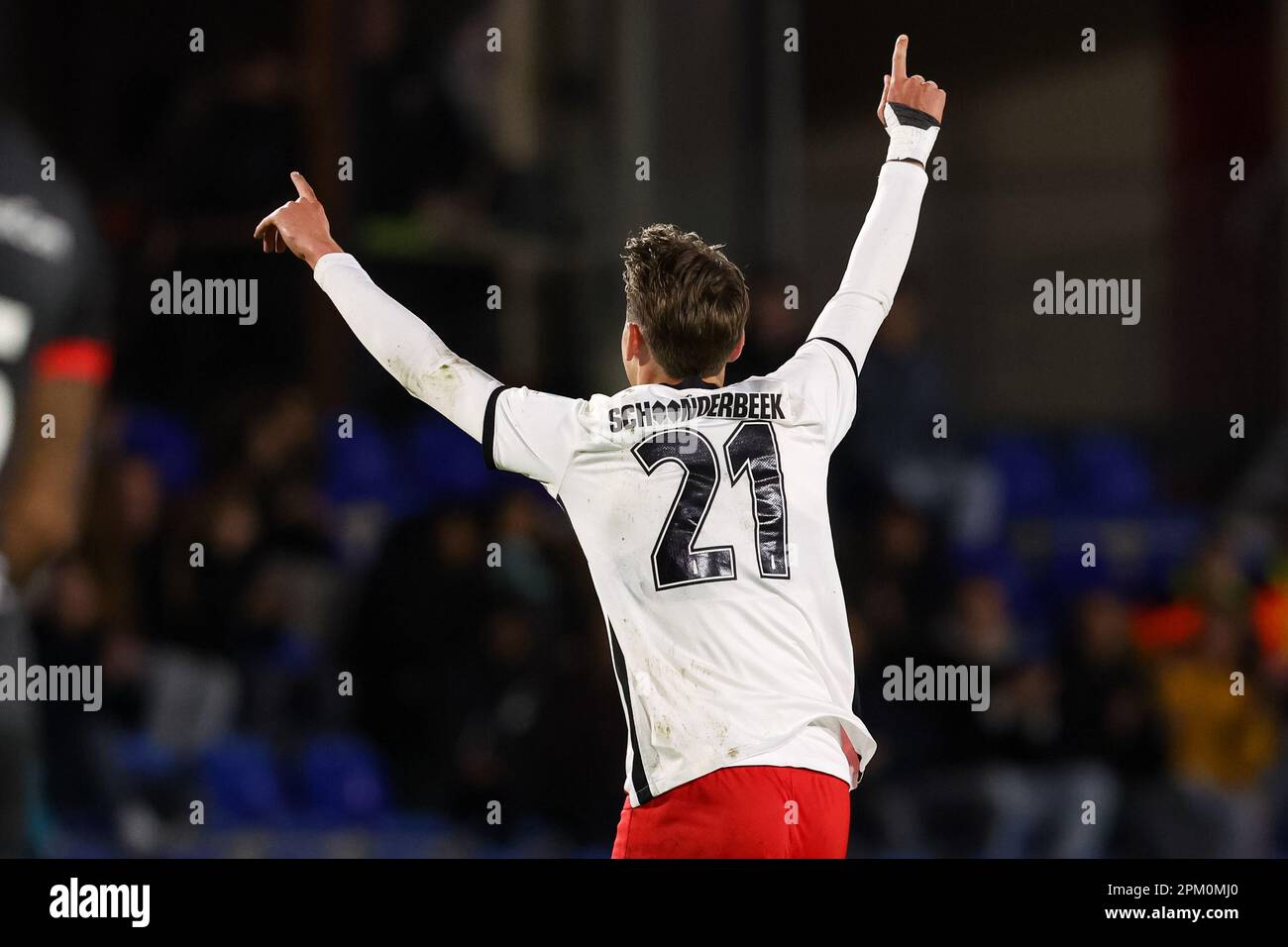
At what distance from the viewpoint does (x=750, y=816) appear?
378cm

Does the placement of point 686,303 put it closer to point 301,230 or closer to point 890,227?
point 890,227

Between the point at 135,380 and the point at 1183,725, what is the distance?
6918 mm

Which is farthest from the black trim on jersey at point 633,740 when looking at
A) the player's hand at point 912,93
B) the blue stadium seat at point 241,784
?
the blue stadium seat at point 241,784

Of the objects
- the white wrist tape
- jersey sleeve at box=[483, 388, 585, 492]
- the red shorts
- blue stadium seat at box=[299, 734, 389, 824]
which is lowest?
Answer: blue stadium seat at box=[299, 734, 389, 824]

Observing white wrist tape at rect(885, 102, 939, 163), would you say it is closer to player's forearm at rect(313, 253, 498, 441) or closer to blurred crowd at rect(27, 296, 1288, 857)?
player's forearm at rect(313, 253, 498, 441)

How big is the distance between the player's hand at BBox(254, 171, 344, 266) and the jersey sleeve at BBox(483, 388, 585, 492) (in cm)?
69

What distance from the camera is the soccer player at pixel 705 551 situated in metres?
3.82

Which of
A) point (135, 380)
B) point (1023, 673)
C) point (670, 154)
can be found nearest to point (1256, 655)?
point (1023, 673)

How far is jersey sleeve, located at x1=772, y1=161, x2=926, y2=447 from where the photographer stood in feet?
13.3

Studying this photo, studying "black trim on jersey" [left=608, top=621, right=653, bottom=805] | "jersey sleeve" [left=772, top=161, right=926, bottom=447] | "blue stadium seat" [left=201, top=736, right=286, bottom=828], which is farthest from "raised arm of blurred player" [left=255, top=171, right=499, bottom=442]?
"blue stadium seat" [left=201, top=736, right=286, bottom=828]

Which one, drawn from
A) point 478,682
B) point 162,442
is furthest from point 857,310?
point 162,442

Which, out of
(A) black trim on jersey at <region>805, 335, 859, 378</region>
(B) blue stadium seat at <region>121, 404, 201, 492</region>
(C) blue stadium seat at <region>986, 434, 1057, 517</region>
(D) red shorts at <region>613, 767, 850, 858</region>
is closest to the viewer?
(D) red shorts at <region>613, 767, 850, 858</region>

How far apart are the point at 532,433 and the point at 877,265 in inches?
39.8
